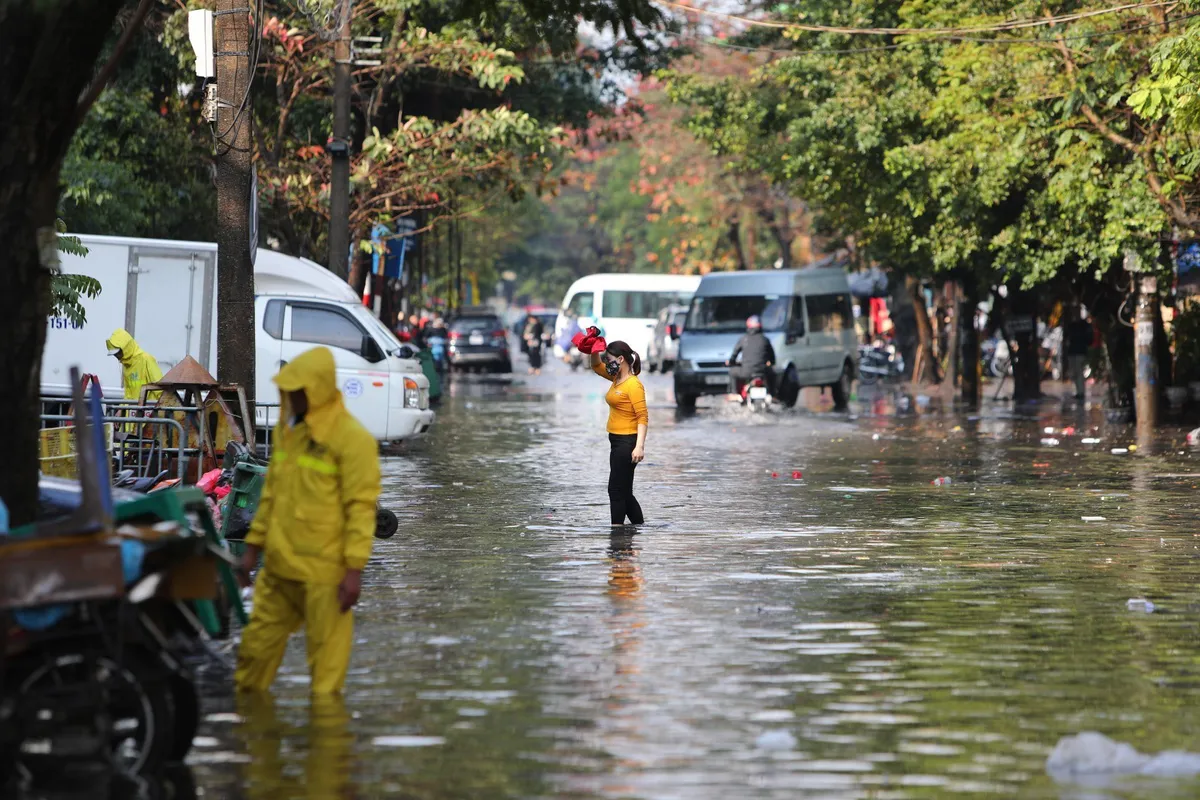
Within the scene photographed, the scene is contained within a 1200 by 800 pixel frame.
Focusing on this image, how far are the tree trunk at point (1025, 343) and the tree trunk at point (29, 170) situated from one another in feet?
104

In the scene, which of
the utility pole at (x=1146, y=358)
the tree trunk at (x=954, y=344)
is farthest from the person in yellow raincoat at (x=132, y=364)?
the tree trunk at (x=954, y=344)

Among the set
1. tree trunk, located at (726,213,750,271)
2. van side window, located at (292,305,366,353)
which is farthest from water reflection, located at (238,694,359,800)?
tree trunk, located at (726,213,750,271)

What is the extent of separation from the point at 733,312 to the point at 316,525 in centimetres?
3089

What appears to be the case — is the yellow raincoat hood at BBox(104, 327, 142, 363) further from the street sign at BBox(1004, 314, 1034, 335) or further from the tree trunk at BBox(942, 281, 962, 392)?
the tree trunk at BBox(942, 281, 962, 392)

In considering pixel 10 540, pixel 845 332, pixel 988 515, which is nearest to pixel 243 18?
pixel 988 515

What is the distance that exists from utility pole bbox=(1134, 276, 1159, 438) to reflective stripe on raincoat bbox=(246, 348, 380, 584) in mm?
22700

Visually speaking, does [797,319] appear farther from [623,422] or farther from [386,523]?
[386,523]

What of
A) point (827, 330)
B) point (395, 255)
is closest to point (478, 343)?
point (395, 255)

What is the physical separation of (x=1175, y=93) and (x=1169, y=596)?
33.8 ft

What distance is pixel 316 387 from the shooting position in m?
8.02

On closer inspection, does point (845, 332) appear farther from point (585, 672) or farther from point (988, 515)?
point (585, 672)

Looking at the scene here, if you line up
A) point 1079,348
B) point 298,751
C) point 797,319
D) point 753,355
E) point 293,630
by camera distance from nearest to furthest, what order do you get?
point 298,751 < point 293,630 < point 753,355 < point 797,319 < point 1079,348

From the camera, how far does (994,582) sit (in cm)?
1217

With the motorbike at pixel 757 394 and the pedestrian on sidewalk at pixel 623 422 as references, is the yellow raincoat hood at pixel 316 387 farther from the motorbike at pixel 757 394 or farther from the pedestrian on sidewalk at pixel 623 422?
the motorbike at pixel 757 394
